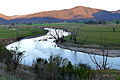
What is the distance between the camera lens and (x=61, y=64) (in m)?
20.6

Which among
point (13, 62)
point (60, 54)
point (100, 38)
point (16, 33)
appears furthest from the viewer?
point (16, 33)

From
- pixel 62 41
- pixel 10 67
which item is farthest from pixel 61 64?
pixel 62 41

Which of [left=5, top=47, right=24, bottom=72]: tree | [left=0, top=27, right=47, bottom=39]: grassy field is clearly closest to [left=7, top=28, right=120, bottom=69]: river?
[left=5, top=47, right=24, bottom=72]: tree

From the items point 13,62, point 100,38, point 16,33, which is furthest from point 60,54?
point 16,33

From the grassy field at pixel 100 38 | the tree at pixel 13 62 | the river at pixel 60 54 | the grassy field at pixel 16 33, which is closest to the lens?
the tree at pixel 13 62

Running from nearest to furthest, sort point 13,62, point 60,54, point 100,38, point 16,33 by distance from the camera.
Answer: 1. point 13,62
2. point 60,54
3. point 100,38
4. point 16,33

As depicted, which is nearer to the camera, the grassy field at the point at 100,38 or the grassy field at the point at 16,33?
the grassy field at the point at 100,38

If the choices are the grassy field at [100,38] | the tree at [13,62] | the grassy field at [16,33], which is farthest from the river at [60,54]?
the grassy field at [16,33]

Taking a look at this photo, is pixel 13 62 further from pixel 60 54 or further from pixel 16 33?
pixel 16 33

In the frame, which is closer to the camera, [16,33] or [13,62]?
[13,62]

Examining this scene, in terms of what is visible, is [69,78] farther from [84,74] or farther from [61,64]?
[61,64]

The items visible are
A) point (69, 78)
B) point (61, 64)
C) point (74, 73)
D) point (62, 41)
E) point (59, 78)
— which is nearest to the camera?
point (59, 78)

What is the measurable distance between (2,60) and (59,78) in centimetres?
1170

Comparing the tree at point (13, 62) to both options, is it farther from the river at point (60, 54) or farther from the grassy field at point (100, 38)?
the grassy field at point (100, 38)
